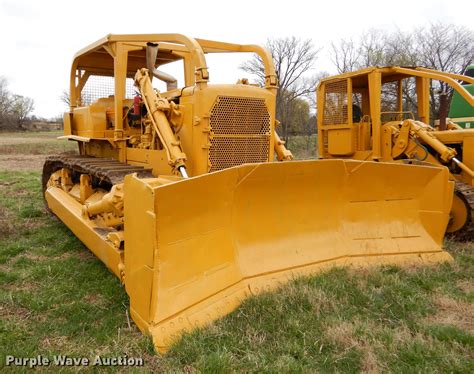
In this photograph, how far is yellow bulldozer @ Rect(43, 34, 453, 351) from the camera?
3.09m

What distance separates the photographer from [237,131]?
4574 millimetres

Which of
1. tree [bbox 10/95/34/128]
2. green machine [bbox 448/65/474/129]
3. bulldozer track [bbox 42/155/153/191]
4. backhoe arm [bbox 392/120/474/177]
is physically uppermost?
tree [bbox 10/95/34/128]

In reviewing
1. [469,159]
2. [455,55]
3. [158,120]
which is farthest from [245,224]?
[455,55]

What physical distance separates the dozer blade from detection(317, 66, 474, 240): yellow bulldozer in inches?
61.8

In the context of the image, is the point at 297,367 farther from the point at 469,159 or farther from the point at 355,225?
the point at 469,159

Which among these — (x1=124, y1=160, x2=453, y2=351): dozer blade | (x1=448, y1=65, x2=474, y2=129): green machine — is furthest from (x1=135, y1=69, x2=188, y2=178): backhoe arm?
(x1=448, y1=65, x2=474, y2=129): green machine

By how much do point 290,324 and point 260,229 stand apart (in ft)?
3.36

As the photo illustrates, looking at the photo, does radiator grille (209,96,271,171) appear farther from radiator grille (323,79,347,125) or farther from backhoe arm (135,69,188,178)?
radiator grille (323,79,347,125)

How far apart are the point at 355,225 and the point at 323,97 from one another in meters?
4.34

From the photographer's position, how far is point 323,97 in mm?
8188

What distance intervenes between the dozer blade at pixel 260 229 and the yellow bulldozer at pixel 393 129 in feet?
5.15

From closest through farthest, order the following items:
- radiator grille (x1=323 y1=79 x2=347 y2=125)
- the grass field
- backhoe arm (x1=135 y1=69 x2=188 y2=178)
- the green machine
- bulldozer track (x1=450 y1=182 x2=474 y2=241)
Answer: the grass field
backhoe arm (x1=135 y1=69 x2=188 y2=178)
bulldozer track (x1=450 y1=182 x2=474 y2=241)
radiator grille (x1=323 y1=79 x2=347 y2=125)
the green machine

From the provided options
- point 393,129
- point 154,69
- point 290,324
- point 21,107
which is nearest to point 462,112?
point 393,129

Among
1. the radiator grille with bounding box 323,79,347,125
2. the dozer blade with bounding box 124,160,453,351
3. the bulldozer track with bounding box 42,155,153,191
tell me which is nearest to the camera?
the dozer blade with bounding box 124,160,453,351
